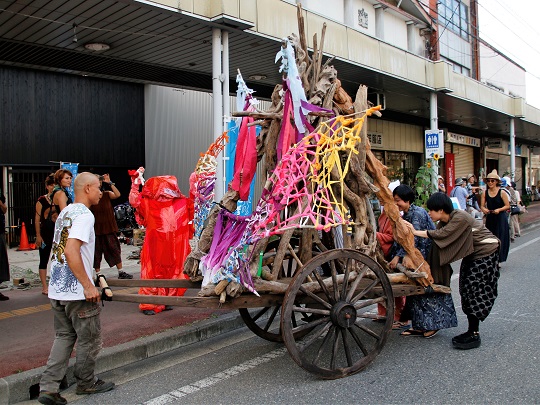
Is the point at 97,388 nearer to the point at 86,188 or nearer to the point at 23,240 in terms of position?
the point at 86,188

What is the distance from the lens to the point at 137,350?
462 cm

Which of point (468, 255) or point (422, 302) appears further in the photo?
point (422, 302)

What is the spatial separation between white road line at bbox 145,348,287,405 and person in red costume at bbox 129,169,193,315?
6.17 ft

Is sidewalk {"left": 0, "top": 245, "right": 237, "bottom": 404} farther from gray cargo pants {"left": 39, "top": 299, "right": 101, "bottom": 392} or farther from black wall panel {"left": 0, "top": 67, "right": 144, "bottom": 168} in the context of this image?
black wall panel {"left": 0, "top": 67, "right": 144, "bottom": 168}

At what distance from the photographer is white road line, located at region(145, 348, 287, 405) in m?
3.67

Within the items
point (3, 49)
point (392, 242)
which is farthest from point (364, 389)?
point (3, 49)

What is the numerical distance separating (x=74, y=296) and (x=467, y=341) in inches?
138

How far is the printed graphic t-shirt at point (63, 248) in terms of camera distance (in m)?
3.53

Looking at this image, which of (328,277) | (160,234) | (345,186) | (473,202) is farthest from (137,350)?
(473,202)

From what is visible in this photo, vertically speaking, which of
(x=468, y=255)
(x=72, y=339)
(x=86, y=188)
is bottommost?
(x=72, y=339)

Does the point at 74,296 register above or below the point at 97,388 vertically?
above

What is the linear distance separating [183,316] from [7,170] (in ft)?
26.9

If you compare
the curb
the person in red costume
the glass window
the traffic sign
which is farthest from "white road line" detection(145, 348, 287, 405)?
the glass window

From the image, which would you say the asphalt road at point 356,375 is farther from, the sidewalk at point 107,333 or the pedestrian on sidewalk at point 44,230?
the pedestrian on sidewalk at point 44,230
